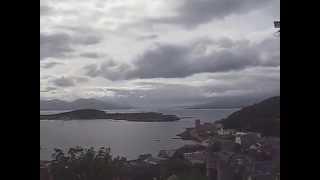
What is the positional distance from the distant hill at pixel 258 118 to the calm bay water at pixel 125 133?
0.08 feet

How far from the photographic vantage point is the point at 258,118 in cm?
104

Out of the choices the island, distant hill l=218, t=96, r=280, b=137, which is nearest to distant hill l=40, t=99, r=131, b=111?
the island

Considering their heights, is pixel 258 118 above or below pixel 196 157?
above

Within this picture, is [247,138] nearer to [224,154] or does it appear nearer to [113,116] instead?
[224,154]

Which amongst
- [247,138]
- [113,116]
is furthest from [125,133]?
[247,138]

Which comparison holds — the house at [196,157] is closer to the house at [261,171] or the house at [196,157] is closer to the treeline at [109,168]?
the treeline at [109,168]

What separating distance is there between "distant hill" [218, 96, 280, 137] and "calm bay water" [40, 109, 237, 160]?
0.02 meters

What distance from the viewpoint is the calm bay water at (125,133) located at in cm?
103

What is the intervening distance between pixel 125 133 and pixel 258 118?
35 centimetres
